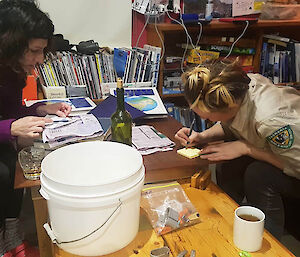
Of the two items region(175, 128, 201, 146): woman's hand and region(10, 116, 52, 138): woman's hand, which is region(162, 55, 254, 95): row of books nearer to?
region(175, 128, 201, 146): woman's hand

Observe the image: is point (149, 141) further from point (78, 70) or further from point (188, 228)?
point (78, 70)

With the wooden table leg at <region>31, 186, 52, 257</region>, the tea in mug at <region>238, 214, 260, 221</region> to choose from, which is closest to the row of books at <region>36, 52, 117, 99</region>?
the wooden table leg at <region>31, 186, 52, 257</region>

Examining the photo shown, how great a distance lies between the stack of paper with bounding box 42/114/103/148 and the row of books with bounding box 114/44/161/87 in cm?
89

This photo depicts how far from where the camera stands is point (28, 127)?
126 cm

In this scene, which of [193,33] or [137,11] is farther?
[193,33]

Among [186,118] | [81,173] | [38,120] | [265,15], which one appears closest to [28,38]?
[38,120]

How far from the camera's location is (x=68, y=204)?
2.65 feet

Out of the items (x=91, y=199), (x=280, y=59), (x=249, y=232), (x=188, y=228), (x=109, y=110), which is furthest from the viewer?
(x=280, y=59)

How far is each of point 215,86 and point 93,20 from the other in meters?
1.41

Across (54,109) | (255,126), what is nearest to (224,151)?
(255,126)

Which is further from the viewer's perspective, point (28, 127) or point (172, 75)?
point (172, 75)

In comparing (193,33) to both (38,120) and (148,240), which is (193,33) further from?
(148,240)

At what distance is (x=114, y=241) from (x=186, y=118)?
171cm

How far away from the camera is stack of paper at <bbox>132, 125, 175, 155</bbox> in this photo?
1.33m
